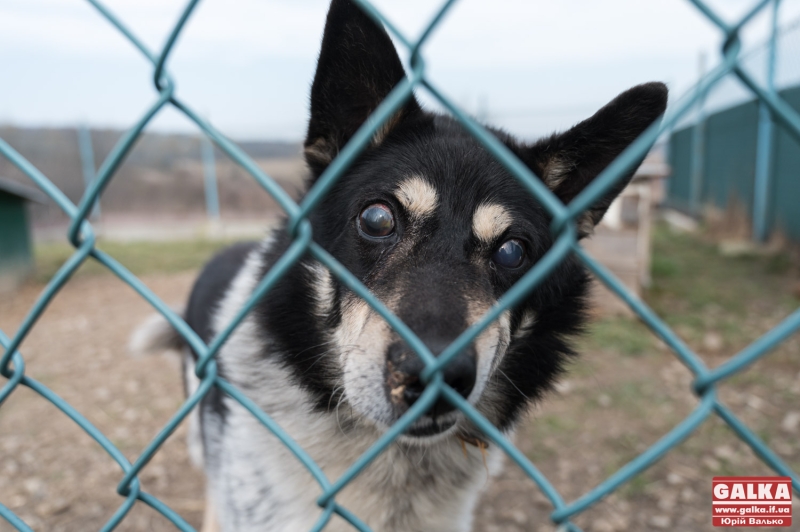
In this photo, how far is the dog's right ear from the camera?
1348 millimetres

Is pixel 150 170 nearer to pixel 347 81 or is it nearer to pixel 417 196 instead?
pixel 347 81

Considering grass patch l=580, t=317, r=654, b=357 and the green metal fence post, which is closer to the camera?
grass patch l=580, t=317, r=654, b=357

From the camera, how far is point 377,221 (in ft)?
5.31

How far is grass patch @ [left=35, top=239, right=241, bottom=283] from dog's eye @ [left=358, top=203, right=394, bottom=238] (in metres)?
6.39

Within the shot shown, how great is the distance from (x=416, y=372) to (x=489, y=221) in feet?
2.26

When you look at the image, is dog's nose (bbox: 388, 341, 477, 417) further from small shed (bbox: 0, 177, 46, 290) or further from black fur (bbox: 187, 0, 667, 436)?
small shed (bbox: 0, 177, 46, 290)

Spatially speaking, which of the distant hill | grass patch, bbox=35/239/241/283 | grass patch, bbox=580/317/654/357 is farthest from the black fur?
the distant hill

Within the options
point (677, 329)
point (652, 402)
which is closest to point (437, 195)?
point (652, 402)

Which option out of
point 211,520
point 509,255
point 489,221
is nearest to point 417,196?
point 489,221

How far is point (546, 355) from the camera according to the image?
2.00 meters

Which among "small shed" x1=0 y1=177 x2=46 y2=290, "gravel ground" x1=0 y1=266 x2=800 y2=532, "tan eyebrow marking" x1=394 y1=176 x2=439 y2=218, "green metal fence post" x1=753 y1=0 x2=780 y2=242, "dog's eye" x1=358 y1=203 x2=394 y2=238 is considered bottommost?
"gravel ground" x1=0 y1=266 x2=800 y2=532

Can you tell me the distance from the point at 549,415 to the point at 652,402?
843 mm

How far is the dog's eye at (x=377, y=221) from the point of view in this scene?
5.29ft

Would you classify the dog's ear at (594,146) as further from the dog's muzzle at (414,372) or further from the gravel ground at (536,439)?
the gravel ground at (536,439)
